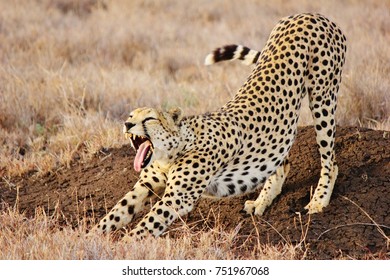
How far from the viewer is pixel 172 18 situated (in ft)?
34.6

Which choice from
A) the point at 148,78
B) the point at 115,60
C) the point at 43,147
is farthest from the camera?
the point at 115,60

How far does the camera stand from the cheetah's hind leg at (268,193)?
4371 mm

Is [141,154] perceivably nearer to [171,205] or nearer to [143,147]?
[143,147]

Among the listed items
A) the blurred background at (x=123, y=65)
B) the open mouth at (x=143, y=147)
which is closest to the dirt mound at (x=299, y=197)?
the blurred background at (x=123, y=65)

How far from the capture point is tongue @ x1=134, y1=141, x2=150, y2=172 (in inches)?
→ 143

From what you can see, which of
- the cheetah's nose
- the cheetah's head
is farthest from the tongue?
the cheetah's nose

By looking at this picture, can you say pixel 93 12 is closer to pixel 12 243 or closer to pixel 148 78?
pixel 148 78

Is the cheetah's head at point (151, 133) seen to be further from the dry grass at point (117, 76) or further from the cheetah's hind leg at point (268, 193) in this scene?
the cheetah's hind leg at point (268, 193)

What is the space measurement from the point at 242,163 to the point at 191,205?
0.43 meters

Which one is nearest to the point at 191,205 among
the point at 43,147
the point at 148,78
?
the point at 43,147

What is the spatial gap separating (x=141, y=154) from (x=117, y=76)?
11.4 feet

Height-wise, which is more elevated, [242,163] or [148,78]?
[242,163]

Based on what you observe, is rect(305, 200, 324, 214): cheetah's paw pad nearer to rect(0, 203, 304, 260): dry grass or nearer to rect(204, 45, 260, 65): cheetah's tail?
rect(0, 203, 304, 260): dry grass

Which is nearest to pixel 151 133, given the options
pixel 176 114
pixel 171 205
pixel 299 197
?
pixel 176 114
